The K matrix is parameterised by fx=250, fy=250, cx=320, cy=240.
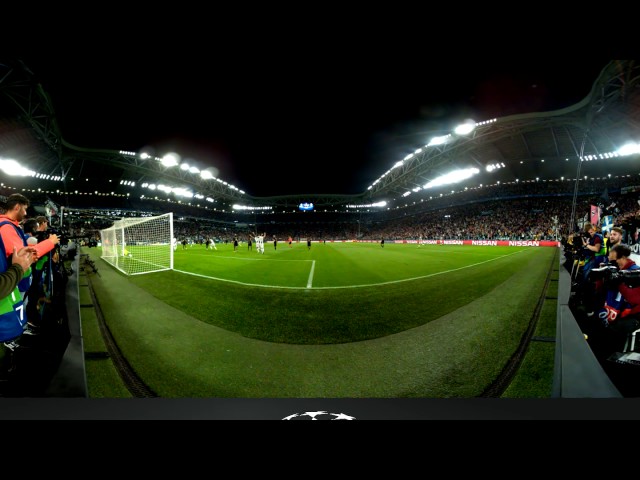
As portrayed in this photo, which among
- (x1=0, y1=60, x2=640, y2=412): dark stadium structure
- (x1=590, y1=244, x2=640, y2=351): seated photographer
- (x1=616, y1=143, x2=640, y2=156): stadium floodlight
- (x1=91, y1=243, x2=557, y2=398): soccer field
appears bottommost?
(x1=91, y1=243, x2=557, y2=398): soccer field

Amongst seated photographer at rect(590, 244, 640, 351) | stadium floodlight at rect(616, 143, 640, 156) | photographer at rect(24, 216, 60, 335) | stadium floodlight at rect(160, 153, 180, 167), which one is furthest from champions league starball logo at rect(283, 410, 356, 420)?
stadium floodlight at rect(616, 143, 640, 156)

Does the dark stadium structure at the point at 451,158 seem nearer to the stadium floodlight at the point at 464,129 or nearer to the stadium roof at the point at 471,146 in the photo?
the stadium roof at the point at 471,146

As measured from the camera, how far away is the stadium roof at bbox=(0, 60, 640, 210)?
35.0 feet

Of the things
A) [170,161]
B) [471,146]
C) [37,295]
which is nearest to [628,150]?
[471,146]

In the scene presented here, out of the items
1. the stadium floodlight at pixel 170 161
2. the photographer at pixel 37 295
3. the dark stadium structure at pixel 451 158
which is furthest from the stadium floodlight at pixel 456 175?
the photographer at pixel 37 295

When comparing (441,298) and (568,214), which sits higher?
(568,214)

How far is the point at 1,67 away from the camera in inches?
352

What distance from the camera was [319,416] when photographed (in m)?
0.99

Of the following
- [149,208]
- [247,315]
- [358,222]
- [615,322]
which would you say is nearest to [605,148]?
[615,322]

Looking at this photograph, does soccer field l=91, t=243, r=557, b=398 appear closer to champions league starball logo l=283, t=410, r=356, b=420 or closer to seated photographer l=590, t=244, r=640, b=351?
seated photographer l=590, t=244, r=640, b=351

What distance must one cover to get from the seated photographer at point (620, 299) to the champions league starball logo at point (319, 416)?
3424 millimetres

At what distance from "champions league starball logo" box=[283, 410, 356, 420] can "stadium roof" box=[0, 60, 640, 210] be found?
13.3 meters
